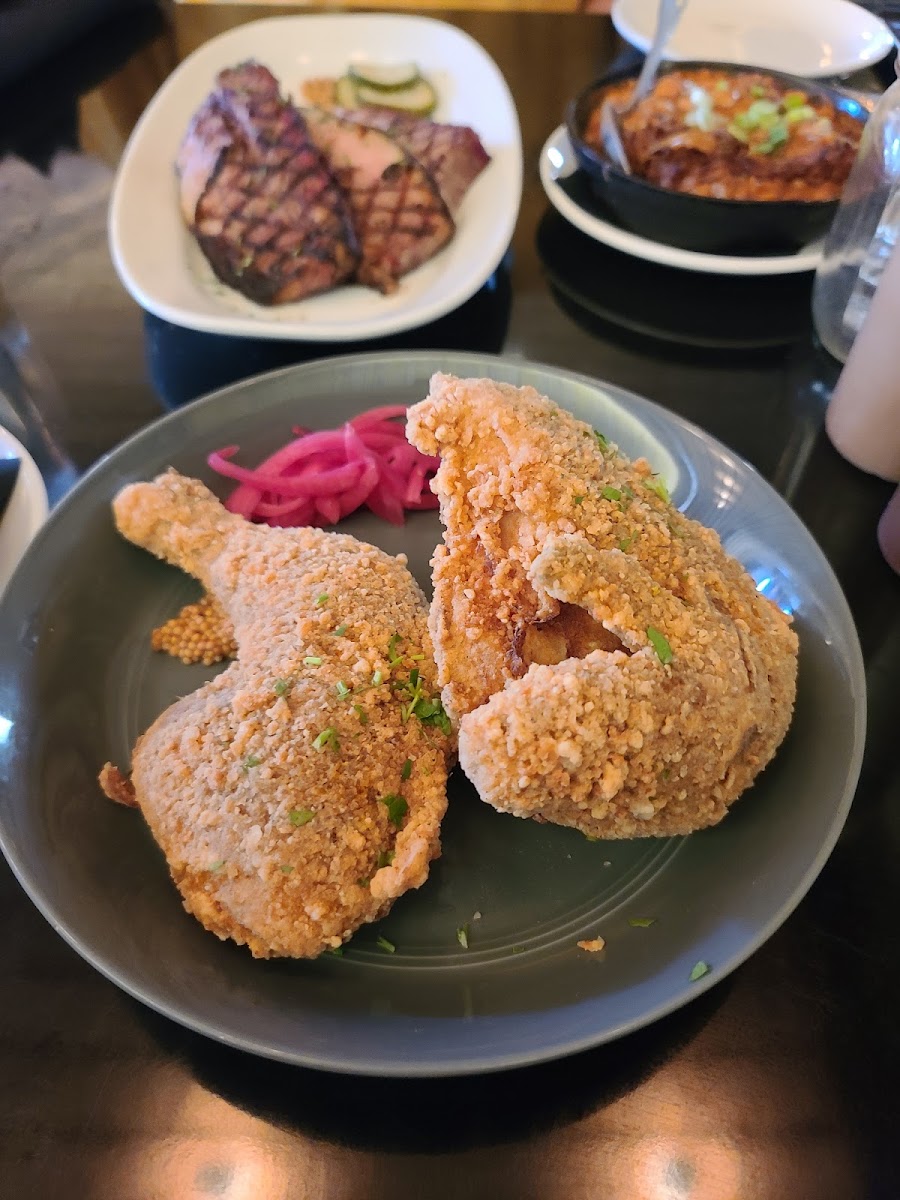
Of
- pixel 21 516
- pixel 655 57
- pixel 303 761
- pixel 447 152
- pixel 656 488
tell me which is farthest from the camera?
pixel 655 57

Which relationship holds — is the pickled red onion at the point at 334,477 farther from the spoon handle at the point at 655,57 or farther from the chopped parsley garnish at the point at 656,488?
the spoon handle at the point at 655,57

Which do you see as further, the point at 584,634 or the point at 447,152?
the point at 447,152

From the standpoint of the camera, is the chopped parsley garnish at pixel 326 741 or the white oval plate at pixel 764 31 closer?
the chopped parsley garnish at pixel 326 741

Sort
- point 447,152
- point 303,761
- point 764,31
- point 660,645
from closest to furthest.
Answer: point 660,645 → point 303,761 → point 447,152 → point 764,31

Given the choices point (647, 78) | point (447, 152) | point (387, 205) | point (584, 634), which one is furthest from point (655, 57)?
point (584, 634)

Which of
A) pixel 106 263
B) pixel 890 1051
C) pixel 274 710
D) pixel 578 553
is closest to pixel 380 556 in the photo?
pixel 274 710

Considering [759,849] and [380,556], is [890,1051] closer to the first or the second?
[759,849]

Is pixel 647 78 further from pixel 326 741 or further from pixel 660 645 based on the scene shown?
pixel 326 741

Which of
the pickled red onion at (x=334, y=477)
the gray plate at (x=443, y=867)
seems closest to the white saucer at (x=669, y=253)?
the gray plate at (x=443, y=867)
